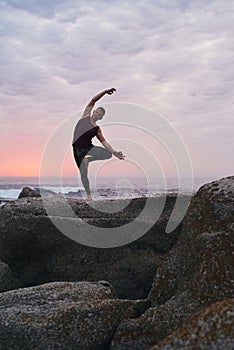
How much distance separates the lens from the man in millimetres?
12898

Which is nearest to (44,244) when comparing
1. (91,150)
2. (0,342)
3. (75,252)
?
(75,252)

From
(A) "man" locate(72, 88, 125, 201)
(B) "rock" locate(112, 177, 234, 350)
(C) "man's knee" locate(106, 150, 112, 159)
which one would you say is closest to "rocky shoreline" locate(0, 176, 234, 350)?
(B) "rock" locate(112, 177, 234, 350)

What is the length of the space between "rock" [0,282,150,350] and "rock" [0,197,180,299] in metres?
2.87

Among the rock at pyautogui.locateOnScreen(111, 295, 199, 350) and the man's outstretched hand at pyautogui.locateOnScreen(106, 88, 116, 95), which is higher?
the man's outstretched hand at pyautogui.locateOnScreen(106, 88, 116, 95)

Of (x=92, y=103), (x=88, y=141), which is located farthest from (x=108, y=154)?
(x=92, y=103)

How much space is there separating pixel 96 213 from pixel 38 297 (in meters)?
3.72

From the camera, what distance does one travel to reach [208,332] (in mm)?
4477

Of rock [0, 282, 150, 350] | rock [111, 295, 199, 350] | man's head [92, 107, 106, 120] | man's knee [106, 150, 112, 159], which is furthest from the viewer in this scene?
man's head [92, 107, 106, 120]

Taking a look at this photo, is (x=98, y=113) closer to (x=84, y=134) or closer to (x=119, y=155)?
(x=84, y=134)

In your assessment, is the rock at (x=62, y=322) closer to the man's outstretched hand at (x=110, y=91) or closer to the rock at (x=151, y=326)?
the rock at (x=151, y=326)

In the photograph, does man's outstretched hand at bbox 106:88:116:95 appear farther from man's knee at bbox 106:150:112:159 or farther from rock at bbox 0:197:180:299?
rock at bbox 0:197:180:299

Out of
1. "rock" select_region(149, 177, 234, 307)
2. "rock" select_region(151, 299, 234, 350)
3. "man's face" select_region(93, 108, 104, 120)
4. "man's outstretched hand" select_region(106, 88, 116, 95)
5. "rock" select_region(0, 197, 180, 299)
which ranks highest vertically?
"man's outstretched hand" select_region(106, 88, 116, 95)

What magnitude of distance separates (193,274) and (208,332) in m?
2.66

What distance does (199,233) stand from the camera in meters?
7.39
